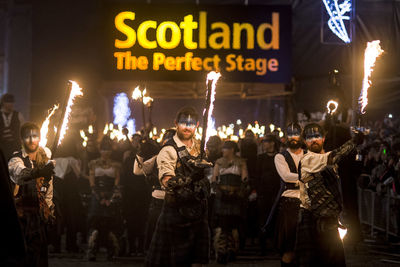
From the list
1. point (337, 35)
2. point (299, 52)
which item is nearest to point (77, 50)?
point (299, 52)

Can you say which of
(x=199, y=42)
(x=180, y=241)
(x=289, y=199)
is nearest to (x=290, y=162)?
(x=289, y=199)

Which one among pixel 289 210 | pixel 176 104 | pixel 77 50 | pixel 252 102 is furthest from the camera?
pixel 176 104

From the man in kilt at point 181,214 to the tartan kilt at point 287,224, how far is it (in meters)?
2.29

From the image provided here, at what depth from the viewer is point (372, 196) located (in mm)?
14000

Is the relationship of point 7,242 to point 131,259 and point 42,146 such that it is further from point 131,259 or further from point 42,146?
point 131,259

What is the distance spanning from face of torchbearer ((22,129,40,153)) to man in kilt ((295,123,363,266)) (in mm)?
3177


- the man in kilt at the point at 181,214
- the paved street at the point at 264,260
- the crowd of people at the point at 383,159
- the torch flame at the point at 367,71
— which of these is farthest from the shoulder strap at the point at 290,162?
the crowd of people at the point at 383,159

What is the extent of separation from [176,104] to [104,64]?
41.2ft

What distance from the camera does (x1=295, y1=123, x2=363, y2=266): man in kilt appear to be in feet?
24.8

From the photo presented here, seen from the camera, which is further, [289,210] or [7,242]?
[289,210]

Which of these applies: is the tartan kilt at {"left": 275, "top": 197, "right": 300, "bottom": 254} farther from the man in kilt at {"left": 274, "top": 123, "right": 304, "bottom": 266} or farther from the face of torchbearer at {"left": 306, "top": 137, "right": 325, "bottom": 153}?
the face of torchbearer at {"left": 306, "top": 137, "right": 325, "bottom": 153}

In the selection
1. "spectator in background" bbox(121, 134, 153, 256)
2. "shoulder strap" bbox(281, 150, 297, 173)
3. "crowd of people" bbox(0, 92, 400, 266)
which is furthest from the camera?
"spectator in background" bbox(121, 134, 153, 256)

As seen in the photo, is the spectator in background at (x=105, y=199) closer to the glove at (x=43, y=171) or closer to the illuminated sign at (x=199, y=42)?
the glove at (x=43, y=171)

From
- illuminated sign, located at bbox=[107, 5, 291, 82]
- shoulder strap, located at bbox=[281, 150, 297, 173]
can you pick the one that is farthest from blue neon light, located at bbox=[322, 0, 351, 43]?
shoulder strap, located at bbox=[281, 150, 297, 173]
